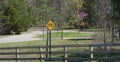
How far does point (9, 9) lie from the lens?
55.8 metres

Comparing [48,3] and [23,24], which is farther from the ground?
[48,3]

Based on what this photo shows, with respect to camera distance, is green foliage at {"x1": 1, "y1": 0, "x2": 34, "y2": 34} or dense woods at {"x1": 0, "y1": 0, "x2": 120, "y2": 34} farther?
dense woods at {"x1": 0, "y1": 0, "x2": 120, "y2": 34}

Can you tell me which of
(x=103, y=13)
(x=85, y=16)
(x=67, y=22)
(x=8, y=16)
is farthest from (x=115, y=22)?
(x=67, y=22)

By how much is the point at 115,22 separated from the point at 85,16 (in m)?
47.4

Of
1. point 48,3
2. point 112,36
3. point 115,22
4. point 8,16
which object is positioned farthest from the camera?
point 48,3

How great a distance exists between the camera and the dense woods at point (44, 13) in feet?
183

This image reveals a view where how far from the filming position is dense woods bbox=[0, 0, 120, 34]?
183ft

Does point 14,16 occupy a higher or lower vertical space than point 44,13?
lower

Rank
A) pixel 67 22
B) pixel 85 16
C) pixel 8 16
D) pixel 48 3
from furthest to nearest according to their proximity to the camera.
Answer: pixel 48 3, pixel 67 22, pixel 85 16, pixel 8 16

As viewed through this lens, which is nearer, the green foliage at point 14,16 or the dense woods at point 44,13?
the green foliage at point 14,16

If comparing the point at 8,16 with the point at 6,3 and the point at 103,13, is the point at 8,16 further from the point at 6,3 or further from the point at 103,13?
the point at 103,13

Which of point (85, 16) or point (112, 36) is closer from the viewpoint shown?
point (112, 36)

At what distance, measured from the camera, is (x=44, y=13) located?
3179 inches

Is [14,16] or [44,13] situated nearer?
[14,16]
